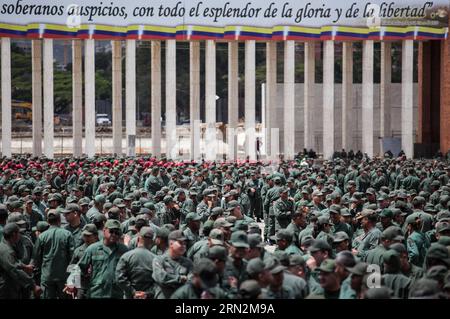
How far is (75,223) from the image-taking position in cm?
1459

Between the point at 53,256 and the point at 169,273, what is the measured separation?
282 centimetres

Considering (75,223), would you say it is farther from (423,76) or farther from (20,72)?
(20,72)

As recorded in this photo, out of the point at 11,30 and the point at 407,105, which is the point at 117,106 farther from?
the point at 407,105

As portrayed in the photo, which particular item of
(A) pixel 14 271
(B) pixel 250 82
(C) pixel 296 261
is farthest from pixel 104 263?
(B) pixel 250 82

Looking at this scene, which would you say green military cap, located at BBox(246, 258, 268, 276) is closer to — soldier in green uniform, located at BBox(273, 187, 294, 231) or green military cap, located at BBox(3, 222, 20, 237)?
green military cap, located at BBox(3, 222, 20, 237)

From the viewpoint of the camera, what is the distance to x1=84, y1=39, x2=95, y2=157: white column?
42.6m

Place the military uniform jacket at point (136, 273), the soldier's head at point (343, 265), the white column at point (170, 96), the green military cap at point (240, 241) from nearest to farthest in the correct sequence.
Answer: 1. the soldier's head at point (343, 265)
2. the green military cap at point (240, 241)
3. the military uniform jacket at point (136, 273)
4. the white column at point (170, 96)

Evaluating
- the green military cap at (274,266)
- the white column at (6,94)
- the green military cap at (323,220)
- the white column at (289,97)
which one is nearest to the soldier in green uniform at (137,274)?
the green military cap at (274,266)

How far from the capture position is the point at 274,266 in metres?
9.67

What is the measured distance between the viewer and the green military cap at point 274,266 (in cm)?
950

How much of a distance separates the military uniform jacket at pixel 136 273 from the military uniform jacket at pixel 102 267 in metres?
0.35

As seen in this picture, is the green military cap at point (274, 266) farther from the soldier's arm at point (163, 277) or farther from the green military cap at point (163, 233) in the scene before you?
the green military cap at point (163, 233)

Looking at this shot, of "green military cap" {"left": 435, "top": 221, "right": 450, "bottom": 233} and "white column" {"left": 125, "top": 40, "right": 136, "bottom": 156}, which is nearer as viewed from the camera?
"green military cap" {"left": 435, "top": 221, "right": 450, "bottom": 233}

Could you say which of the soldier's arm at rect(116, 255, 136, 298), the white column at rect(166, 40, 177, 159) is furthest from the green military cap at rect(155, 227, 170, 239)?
the white column at rect(166, 40, 177, 159)
